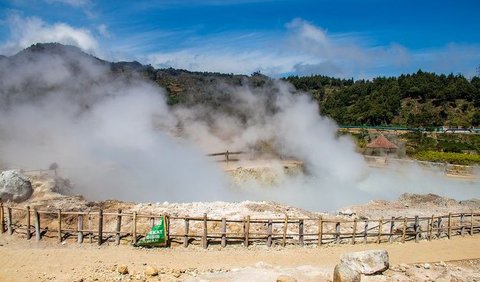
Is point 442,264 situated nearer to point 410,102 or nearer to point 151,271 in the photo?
point 151,271

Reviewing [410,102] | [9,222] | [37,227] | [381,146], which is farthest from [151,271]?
[410,102]

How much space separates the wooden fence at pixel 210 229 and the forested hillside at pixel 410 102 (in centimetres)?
3716

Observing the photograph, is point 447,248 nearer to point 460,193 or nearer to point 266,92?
point 460,193

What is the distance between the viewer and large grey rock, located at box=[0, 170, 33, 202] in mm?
16641

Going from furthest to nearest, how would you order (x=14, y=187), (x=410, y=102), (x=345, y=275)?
(x=410, y=102) → (x=14, y=187) → (x=345, y=275)

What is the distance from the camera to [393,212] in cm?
1830

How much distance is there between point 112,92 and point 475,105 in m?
44.6

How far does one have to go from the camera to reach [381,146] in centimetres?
3173

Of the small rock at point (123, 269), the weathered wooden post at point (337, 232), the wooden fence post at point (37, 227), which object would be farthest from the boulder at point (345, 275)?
the wooden fence post at point (37, 227)

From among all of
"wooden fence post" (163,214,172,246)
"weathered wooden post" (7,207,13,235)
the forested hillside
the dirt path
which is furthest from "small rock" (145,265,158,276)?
the forested hillside

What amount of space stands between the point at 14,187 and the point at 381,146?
23088 millimetres

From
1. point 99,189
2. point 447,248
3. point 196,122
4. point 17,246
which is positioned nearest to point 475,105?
point 196,122

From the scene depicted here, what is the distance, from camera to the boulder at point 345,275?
10.2 metres

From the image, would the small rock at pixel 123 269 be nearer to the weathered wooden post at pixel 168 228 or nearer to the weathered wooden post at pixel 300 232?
the weathered wooden post at pixel 168 228
